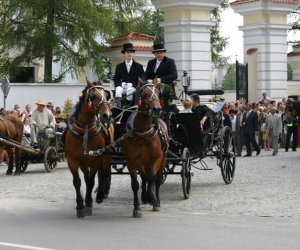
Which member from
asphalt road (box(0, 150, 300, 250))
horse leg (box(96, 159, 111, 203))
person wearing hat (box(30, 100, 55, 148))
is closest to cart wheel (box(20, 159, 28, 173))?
person wearing hat (box(30, 100, 55, 148))

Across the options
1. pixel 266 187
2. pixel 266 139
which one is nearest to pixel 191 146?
pixel 266 187

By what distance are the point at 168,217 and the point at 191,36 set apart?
14.4 metres

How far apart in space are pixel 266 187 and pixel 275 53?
13.0m

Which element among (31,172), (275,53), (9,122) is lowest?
(31,172)

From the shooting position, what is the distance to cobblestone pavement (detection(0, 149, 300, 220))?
13.3 metres

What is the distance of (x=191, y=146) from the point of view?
15.0 metres

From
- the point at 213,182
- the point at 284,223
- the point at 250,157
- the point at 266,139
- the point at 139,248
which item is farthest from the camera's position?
the point at 266,139

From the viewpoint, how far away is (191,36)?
26.1 m

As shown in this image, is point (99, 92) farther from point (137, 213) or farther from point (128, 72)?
point (128, 72)

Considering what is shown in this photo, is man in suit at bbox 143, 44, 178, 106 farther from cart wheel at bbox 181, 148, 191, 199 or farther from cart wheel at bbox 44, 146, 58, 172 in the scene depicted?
cart wheel at bbox 44, 146, 58, 172

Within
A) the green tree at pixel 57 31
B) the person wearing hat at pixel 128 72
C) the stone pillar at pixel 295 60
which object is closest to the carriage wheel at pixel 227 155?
the person wearing hat at pixel 128 72

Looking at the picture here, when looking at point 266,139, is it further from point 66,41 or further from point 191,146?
point 191,146

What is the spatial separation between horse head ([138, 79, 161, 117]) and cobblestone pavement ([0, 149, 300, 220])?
1977 millimetres

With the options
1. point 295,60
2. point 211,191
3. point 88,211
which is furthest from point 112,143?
point 295,60
